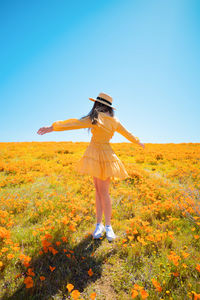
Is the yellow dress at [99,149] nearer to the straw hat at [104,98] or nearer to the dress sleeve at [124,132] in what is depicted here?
the dress sleeve at [124,132]

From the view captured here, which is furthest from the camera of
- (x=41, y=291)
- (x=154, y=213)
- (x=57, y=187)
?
(x=57, y=187)

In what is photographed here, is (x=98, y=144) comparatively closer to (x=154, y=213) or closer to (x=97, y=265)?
(x=97, y=265)

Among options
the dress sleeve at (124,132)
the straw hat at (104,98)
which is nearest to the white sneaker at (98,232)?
the dress sleeve at (124,132)

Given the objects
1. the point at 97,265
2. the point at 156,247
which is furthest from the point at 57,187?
the point at 156,247

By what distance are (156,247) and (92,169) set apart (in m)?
1.91

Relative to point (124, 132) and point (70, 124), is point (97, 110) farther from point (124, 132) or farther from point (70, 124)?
point (124, 132)

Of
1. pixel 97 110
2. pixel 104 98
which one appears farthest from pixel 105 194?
pixel 104 98

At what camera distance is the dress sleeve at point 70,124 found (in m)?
2.87

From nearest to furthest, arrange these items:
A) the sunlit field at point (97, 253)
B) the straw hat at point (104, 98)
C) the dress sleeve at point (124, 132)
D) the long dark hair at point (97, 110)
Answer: the sunlit field at point (97, 253) < the long dark hair at point (97, 110) < the straw hat at point (104, 98) < the dress sleeve at point (124, 132)

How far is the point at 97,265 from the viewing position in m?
2.70

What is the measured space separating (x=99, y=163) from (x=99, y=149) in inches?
11.5

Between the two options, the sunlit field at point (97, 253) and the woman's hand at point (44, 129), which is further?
the woman's hand at point (44, 129)

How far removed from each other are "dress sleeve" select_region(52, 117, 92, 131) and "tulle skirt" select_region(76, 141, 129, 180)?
0.52 m

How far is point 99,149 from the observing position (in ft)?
10.6
